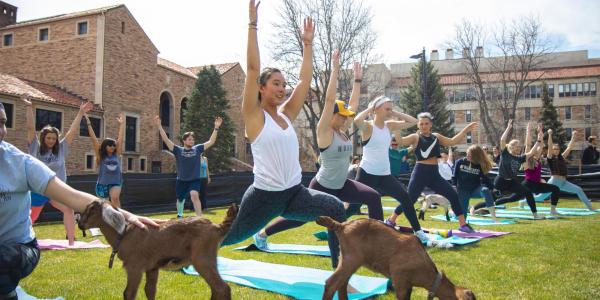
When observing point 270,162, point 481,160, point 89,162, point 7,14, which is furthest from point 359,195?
point 7,14

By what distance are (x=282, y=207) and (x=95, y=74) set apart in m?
37.3

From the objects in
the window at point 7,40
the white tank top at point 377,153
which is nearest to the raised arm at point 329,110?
the white tank top at point 377,153

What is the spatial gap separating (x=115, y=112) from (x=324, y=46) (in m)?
19.5

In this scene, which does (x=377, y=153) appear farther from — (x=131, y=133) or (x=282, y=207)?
(x=131, y=133)

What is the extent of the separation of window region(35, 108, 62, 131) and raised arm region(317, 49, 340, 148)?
32.0 metres

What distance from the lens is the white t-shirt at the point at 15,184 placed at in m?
2.72

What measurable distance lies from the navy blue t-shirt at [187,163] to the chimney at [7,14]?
45.4 meters

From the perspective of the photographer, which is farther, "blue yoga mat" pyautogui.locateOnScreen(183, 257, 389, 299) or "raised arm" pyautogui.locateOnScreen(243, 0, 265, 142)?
"blue yoga mat" pyautogui.locateOnScreen(183, 257, 389, 299)

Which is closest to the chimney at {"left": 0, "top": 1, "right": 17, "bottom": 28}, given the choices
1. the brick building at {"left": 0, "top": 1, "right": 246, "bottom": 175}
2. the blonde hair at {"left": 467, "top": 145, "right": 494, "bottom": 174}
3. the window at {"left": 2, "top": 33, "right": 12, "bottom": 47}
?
the brick building at {"left": 0, "top": 1, "right": 246, "bottom": 175}

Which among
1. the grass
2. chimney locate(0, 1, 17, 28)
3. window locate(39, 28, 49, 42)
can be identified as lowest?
the grass

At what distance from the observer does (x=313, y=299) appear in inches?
158

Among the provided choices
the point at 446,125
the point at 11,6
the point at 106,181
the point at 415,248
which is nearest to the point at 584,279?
the point at 415,248

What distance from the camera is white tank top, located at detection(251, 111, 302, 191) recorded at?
382 cm

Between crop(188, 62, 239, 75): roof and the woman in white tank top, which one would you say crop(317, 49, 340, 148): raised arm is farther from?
crop(188, 62, 239, 75): roof
